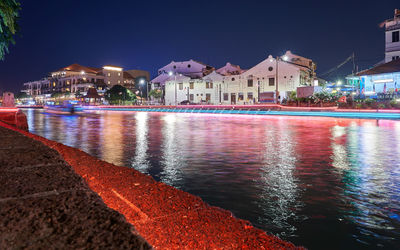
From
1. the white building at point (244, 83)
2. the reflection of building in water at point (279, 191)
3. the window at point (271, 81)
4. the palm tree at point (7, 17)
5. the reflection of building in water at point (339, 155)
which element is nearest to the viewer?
the reflection of building in water at point (279, 191)

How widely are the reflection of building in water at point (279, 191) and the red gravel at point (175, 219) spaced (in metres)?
0.85

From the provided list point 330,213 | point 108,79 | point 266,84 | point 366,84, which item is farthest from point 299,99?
point 108,79

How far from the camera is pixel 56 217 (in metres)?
1.74

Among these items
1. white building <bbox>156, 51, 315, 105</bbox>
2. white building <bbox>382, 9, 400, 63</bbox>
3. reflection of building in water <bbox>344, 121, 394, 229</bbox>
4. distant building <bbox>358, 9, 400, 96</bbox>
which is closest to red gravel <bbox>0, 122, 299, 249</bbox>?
reflection of building in water <bbox>344, 121, 394, 229</bbox>

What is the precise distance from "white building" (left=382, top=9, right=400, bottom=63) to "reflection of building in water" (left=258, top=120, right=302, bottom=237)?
4597cm

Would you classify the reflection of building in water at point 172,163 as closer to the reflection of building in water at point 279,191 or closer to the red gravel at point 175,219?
the red gravel at point 175,219

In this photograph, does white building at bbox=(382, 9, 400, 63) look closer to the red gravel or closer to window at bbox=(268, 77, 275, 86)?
window at bbox=(268, 77, 275, 86)

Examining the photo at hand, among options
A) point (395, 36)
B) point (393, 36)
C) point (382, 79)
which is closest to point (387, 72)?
point (382, 79)

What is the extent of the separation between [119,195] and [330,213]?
11.4ft

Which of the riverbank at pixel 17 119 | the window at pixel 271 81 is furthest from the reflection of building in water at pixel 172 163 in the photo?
the window at pixel 271 81

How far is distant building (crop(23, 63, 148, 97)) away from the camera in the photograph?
11871 cm

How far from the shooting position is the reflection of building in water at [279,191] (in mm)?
5117

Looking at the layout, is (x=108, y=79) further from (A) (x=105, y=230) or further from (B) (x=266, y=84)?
(A) (x=105, y=230)

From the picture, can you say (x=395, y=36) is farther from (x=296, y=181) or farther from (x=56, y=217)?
(x=56, y=217)
